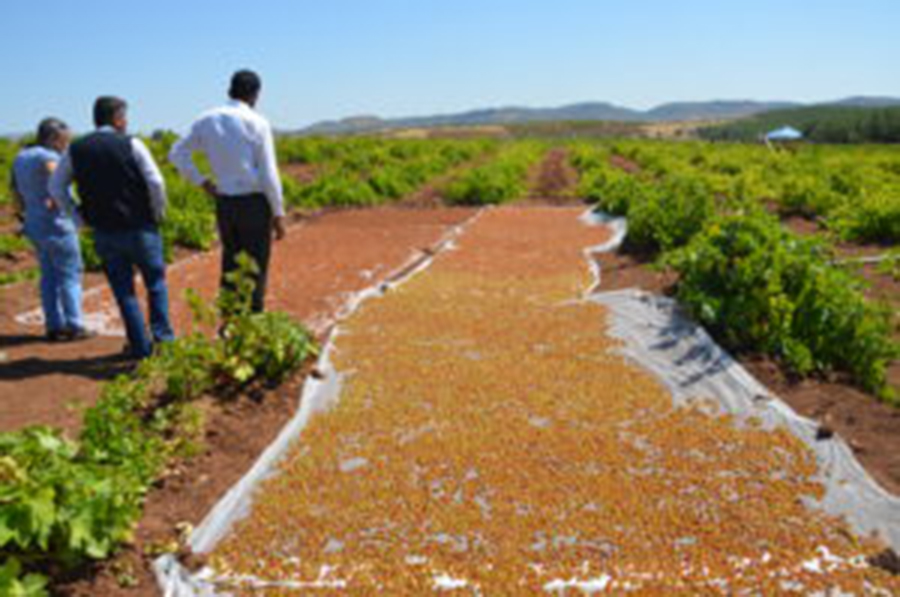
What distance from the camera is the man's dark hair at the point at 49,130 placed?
15.9 ft

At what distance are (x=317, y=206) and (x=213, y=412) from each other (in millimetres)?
10020

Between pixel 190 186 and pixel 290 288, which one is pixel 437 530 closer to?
pixel 290 288

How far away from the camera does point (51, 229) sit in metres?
5.05

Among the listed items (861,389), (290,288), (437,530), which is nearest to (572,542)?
(437,530)

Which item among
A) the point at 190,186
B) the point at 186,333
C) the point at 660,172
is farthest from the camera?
the point at 660,172

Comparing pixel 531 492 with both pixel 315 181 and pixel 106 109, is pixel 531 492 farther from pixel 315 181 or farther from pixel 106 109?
pixel 315 181

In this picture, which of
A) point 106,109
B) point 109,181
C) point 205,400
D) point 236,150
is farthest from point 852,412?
point 106,109

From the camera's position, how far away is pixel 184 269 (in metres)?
7.87

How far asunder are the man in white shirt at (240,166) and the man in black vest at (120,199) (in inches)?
12.5

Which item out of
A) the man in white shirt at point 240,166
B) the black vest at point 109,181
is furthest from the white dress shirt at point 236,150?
the black vest at point 109,181

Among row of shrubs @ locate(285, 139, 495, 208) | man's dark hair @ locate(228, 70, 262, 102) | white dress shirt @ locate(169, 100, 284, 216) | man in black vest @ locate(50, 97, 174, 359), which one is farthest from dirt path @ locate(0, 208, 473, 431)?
man's dark hair @ locate(228, 70, 262, 102)

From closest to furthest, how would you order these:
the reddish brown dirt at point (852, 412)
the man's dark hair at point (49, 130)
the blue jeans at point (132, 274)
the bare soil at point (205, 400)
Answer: the bare soil at point (205, 400) → the reddish brown dirt at point (852, 412) → the blue jeans at point (132, 274) → the man's dark hair at point (49, 130)

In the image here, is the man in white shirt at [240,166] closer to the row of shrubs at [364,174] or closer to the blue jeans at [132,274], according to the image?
the blue jeans at [132,274]

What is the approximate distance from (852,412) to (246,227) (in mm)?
3711
